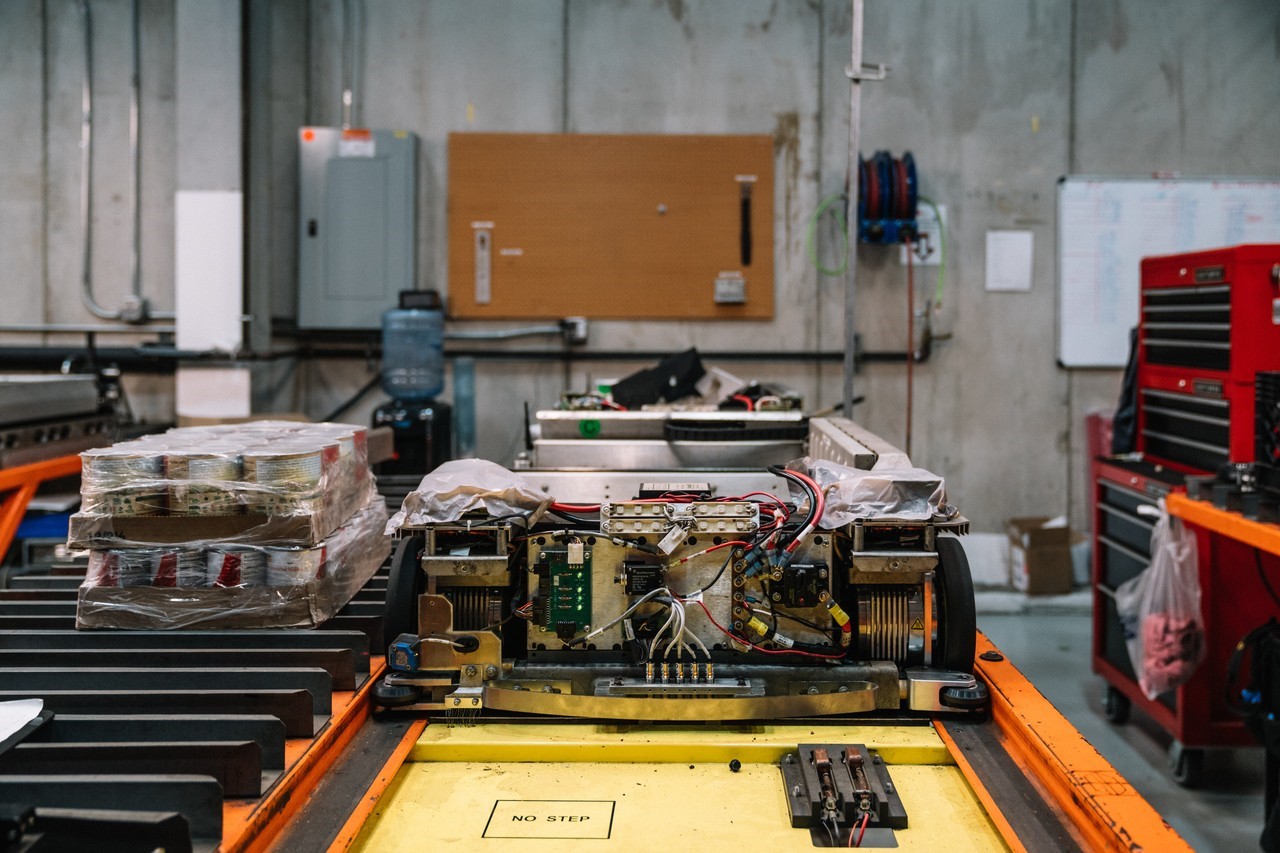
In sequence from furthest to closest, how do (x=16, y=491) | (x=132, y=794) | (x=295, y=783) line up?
(x=16, y=491), (x=295, y=783), (x=132, y=794)

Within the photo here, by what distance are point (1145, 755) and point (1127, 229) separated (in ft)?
9.04

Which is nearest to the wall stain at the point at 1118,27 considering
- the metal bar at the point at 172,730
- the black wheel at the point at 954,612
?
the black wheel at the point at 954,612

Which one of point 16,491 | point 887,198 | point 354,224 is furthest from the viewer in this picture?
point 354,224

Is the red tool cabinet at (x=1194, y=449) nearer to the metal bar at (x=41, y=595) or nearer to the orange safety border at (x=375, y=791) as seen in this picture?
the orange safety border at (x=375, y=791)

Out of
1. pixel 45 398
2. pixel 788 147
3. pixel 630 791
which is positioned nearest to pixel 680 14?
pixel 788 147

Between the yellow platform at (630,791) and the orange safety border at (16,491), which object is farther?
the orange safety border at (16,491)

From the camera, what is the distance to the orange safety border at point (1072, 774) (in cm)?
115

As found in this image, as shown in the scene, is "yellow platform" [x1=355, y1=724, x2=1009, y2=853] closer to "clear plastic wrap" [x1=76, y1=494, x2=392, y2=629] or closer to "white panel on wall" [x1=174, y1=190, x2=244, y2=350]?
"clear plastic wrap" [x1=76, y1=494, x2=392, y2=629]

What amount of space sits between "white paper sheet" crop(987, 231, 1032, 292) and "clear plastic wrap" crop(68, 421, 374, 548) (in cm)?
400

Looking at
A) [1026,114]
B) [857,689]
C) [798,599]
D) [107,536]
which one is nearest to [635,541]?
[798,599]

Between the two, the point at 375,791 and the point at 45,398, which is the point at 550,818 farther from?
the point at 45,398

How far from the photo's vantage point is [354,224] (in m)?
4.87

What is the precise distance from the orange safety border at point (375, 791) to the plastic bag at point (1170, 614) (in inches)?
89.0

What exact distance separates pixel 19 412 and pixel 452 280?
6.70 feet
